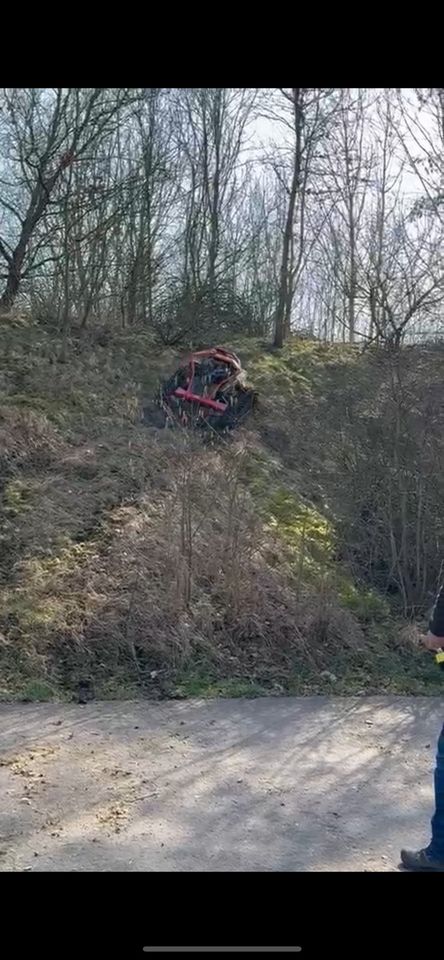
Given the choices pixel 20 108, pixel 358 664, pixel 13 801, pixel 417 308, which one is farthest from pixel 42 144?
pixel 13 801

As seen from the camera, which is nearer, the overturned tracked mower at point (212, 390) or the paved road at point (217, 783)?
the paved road at point (217, 783)

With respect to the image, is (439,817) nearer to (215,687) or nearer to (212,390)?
(215,687)

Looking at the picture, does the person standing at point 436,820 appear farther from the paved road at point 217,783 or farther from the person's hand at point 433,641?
the paved road at point 217,783

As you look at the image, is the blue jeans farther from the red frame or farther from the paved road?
the red frame

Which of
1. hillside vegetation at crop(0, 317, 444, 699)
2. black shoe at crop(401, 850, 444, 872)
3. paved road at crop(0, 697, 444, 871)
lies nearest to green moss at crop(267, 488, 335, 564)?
hillside vegetation at crop(0, 317, 444, 699)

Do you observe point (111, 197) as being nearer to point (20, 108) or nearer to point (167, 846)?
point (20, 108)

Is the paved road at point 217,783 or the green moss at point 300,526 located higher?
the green moss at point 300,526

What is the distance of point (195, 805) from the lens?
12.9 ft

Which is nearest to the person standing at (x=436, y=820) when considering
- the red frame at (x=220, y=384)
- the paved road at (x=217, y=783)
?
the paved road at (x=217, y=783)

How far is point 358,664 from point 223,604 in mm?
1269

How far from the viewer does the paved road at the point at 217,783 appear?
3486 millimetres

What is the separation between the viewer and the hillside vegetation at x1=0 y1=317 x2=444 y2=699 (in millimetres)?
6090

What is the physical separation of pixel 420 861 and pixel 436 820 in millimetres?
184

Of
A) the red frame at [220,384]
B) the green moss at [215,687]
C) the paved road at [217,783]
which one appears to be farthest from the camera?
the red frame at [220,384]
